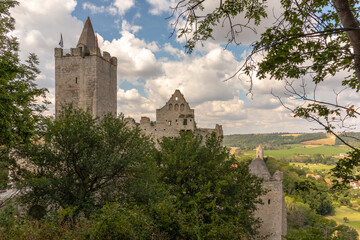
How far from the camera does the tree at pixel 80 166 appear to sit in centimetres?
1011

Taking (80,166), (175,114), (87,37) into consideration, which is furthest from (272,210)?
(87,37)

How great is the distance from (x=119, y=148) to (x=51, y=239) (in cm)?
590

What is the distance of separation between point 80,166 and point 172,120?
13.7 meters

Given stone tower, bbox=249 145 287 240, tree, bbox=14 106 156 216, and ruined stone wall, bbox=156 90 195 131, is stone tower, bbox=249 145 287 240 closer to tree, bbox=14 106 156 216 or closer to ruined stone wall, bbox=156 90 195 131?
ruined stone wall, bbox=156 90 195 131

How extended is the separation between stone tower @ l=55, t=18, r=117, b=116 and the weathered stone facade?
4229 mm

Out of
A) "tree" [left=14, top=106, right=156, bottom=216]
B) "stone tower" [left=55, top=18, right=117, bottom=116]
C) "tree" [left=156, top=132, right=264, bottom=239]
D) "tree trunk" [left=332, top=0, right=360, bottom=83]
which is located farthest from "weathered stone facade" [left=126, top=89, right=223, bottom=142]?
"tree trunk" [left=332, top=0, right=360, bottom=83]

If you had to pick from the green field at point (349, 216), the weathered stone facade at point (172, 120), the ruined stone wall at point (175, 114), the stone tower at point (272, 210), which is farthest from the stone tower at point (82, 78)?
the green field at point (349, 216)

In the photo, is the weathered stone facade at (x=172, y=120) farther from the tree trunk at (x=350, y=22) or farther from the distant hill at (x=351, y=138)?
the tree trunk at (x=350, y=22)

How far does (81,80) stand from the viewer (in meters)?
20.8

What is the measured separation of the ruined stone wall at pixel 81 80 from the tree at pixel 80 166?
9188 mm

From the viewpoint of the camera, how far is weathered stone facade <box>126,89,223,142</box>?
2307cm

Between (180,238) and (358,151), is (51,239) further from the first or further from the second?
(358,151)

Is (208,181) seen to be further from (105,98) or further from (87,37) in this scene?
(87,37)

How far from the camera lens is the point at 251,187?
47.7 ft
